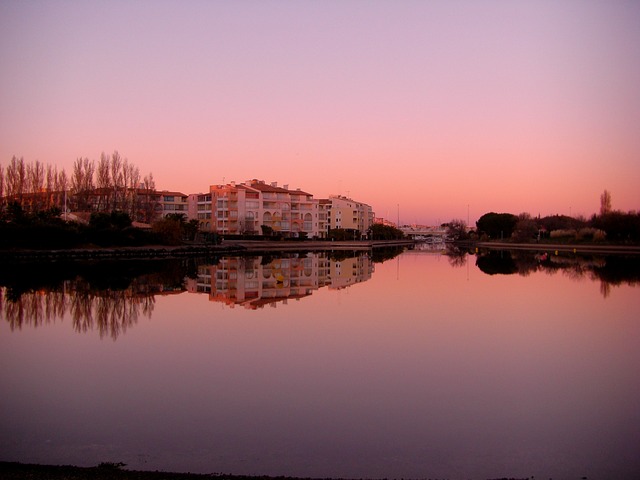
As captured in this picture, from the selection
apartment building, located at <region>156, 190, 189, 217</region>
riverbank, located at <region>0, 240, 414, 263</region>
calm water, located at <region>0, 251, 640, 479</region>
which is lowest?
calm water, located at <region>0, 251, 640, 479</region>

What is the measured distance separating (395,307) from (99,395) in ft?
34.4

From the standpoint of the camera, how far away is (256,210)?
77.9 m

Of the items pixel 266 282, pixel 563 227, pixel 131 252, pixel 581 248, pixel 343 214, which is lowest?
pixel 266 282

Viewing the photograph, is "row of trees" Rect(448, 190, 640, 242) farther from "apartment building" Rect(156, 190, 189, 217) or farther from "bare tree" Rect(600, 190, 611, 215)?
"apartment building" Rect(156, 190, 189, 217)

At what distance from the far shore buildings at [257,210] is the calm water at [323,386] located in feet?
192

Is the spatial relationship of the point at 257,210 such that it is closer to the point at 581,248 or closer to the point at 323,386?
the point at 581,248

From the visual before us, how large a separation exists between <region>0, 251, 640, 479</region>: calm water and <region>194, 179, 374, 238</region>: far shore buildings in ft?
192

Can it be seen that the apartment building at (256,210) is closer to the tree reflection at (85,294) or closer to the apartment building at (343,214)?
the apartment building at (343,214)

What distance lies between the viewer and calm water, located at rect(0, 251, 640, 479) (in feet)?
19.2

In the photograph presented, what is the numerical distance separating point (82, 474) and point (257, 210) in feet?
242

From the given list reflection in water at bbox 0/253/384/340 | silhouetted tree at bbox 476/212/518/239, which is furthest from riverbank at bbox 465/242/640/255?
reflection in water at bbox 0/253/384/340

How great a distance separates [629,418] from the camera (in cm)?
711

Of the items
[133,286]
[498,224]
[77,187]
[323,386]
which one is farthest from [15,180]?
[498,224]

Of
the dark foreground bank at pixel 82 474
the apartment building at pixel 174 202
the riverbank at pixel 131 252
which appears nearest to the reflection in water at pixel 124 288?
the riverbank at pixel 131 252
